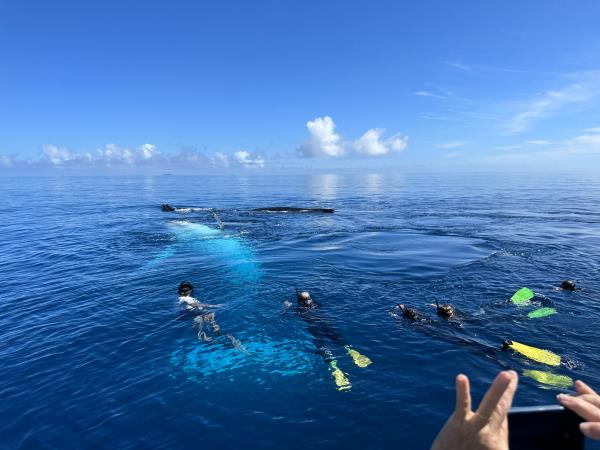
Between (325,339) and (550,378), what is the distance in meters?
7.21

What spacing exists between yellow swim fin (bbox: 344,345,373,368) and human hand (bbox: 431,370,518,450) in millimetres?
9543

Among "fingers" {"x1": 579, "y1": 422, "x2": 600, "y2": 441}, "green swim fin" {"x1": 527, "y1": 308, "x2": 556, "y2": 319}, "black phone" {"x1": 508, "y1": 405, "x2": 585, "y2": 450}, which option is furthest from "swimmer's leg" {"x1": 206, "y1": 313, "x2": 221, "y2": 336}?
"fingers" {"x1": 579, "y1": 422, "x2": 600, "y2": 441}

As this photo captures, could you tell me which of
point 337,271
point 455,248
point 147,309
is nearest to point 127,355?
point 147,309

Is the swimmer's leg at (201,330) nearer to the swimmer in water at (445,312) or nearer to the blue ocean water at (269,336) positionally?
the blue ocean water at (269,336)

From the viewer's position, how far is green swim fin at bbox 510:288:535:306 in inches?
669

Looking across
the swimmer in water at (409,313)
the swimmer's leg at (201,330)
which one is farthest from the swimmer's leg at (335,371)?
the swimmer's leg at (201,330)

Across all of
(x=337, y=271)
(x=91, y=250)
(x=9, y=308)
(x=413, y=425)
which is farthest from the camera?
(x=91, y=250)

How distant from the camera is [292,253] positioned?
28.2 metres

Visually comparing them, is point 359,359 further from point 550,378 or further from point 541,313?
point 541,313

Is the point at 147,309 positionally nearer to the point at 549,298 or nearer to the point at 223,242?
the point at 223,242

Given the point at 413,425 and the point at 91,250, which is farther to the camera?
the point at 91,250

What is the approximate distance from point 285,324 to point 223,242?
1746 cm

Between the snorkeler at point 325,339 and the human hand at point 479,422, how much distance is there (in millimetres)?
8446

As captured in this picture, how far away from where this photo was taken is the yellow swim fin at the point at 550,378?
35.3 ft
